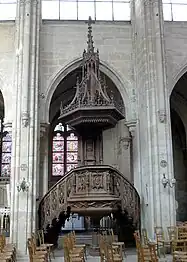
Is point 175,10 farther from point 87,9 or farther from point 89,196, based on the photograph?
point 89,196

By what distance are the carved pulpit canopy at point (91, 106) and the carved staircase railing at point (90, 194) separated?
1.81m

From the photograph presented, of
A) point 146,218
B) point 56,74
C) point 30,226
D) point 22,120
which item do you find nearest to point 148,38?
point 56,74

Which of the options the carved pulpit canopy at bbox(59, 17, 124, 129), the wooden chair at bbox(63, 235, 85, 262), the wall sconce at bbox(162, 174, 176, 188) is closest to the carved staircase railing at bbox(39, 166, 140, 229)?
the wall sconce at bbox(162, 174, 176, 188)

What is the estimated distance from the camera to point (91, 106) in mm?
12500

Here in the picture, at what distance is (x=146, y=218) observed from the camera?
43.2 feet

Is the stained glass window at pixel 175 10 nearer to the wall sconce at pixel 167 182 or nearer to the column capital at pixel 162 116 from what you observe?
the column capital at pixel 162 116

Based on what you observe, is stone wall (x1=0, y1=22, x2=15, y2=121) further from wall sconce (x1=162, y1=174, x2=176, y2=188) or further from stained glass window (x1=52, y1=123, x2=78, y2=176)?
stained glass window (x1=52, y1=123, x2=78, y2=176)

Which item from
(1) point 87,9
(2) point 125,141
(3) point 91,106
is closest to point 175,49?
(1) point 87,9

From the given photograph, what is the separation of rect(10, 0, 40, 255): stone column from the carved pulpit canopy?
51.4 inches

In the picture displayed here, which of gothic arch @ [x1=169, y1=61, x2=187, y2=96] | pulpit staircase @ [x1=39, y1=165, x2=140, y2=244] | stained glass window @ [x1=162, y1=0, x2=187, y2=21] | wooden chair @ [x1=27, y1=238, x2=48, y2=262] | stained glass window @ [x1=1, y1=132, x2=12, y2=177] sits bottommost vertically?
wooden chair @ [x1=27, y1=238, x2=48, y2=262]

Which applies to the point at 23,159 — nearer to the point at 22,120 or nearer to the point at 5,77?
the point at 22,120

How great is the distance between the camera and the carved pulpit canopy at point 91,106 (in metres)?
12.6

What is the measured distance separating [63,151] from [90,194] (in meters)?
9.99

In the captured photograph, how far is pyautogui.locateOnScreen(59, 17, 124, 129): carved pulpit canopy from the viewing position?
12.6 metres
